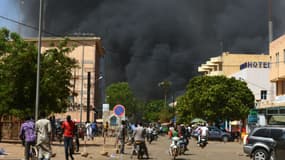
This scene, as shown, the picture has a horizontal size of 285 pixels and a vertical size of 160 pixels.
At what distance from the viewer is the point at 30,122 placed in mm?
18453

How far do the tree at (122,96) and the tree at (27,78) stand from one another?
3300 inches

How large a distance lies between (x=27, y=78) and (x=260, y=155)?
17662mm

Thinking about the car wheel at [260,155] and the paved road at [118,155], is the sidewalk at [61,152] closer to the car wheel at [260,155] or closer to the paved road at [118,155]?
the paved road at [118,155]

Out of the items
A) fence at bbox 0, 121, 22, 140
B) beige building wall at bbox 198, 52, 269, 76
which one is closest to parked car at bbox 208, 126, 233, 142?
fence at bbox 0, 121, 22, 140

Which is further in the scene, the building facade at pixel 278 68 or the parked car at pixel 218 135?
the parked car at pixel 218 135

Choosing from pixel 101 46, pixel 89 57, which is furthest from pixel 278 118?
pixel 101 46

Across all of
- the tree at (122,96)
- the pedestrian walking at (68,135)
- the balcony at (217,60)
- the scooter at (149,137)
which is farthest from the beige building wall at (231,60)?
the pedestrian walking at (68,135)

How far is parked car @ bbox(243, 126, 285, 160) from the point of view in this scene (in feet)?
72.3

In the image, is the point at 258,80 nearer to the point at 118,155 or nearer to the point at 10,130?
the point at 10,130

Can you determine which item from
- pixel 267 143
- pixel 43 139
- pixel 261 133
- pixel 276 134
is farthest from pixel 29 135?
pixel 276 134

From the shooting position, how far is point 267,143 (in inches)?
892

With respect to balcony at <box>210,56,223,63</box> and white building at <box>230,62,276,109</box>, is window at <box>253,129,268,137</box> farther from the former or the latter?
balcony at <box>210,56,223,63</box>

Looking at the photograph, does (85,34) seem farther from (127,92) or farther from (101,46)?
(127,92)

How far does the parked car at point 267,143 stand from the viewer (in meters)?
22.0
